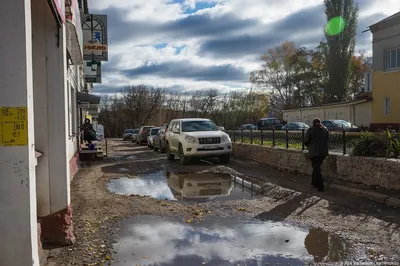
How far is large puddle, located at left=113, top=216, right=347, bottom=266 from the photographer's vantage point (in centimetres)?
487

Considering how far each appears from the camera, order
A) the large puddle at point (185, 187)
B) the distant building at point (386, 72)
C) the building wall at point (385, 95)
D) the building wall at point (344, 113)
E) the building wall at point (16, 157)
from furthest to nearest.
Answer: the building wall at point (344, 113), the building wall at point (385, 95), the distant building at point (386, 72), the large puddle at point (185, 187), the building wall at point (16, 157)

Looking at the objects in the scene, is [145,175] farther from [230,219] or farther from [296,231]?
[296,231]

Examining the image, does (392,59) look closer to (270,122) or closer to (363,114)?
(363,114)

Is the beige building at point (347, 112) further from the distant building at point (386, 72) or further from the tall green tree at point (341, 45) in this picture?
the tall green tree at point (341, 45)

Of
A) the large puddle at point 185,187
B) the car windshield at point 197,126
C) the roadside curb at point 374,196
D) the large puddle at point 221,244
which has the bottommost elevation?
the large puddle at point 221,244

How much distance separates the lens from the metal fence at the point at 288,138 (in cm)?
1040

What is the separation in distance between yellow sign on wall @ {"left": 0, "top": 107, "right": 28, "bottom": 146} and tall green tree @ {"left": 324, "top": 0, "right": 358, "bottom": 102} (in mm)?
49174

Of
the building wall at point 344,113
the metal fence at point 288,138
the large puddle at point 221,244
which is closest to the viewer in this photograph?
the large puddle at point 221,244

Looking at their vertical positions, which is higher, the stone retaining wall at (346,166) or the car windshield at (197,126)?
the car windshield at (197,126)

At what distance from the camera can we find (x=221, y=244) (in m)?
5.42

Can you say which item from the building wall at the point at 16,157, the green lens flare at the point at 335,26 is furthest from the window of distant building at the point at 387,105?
the building wall at the point at 16,157

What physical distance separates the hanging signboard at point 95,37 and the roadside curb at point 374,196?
1259 centimetres

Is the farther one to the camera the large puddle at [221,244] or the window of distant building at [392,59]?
the window of distant building at [392,59]

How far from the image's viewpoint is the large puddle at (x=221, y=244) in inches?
192
